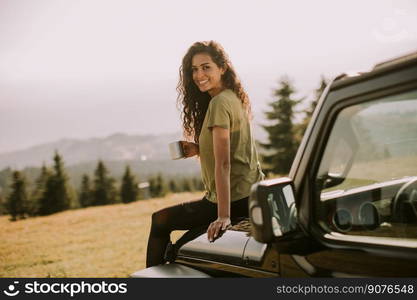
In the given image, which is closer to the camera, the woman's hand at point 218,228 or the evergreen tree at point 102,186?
the woman's hand at point 218,228

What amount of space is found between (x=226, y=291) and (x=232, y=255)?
0.23 meters

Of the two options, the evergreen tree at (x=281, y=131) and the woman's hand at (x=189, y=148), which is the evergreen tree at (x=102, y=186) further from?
the woman's hand at (x=189, y=148)

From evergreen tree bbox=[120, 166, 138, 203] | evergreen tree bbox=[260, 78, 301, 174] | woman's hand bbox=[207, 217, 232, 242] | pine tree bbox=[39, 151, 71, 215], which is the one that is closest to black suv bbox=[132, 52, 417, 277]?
woman's hand bbox=[207, 217, 232, 242]

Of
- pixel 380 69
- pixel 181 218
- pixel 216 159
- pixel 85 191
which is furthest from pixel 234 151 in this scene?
pixel 85 191

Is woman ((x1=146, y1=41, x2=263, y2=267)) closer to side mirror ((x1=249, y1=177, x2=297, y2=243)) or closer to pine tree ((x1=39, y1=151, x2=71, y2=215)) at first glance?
side mirror ((x1=249, y1=177, x2=297, y2=243))

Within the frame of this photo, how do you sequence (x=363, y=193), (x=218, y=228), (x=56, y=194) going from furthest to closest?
1. (x=56, y=194)
2. (x=218, y=228)
3. (x=363, y=193)

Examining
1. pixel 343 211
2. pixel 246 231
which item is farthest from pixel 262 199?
pixel 246 231

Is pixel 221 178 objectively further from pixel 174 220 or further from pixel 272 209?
pixel 272 209

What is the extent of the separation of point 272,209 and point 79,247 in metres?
12.5

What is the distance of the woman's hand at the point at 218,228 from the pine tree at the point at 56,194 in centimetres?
6706


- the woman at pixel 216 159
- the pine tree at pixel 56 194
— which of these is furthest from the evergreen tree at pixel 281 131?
the woman at pixel 216 159

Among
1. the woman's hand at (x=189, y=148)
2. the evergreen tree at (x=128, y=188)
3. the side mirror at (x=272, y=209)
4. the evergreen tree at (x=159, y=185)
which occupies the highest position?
the woman's hand at (x=189, y=148)

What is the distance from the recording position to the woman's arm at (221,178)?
2.28 m

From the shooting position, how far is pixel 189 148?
305cm
